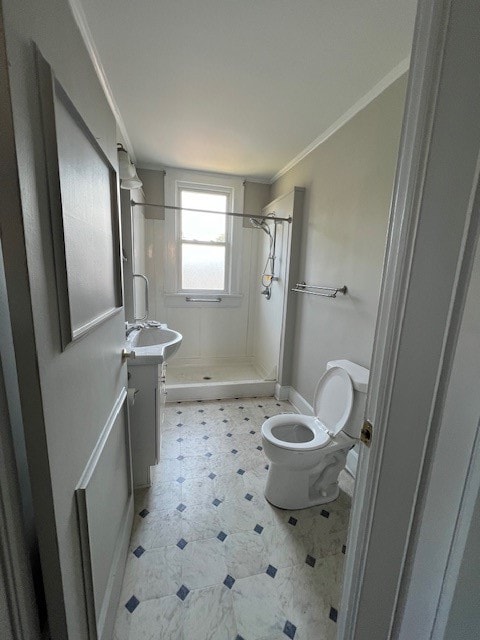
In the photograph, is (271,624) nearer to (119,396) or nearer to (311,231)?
(119,396)

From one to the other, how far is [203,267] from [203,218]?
2.01 ft

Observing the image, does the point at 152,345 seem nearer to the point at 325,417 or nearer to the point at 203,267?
the point at 325,417

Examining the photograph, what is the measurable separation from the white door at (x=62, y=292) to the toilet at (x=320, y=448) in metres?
0.91

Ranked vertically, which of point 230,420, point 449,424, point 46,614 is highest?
point 449,424

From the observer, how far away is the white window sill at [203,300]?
11.0 feet

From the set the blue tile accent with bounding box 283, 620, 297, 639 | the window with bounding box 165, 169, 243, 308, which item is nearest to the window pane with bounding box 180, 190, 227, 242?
the window with bounding box 165, 169, 243, 308

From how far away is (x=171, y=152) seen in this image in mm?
2613

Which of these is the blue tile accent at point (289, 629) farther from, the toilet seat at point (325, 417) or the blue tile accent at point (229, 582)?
the toilet seat at point (325, 417)

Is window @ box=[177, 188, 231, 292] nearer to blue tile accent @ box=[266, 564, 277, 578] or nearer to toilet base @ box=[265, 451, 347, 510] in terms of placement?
toilet base @ box=[265, 451, 347, 510]

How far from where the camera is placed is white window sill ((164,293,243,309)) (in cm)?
336

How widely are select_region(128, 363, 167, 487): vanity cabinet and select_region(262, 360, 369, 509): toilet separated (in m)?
0.67

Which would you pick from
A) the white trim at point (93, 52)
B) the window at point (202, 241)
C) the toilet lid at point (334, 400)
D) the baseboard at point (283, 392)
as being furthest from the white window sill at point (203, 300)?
the toilet lid at point (334, 400)

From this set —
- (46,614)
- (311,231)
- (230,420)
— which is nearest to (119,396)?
(46,614)

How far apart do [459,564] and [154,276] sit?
3.28 metres
